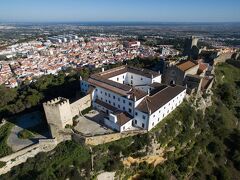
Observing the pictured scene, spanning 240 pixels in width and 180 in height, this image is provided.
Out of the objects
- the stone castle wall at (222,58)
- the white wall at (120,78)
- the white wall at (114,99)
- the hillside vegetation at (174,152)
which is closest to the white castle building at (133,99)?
the white wall at (114,99)

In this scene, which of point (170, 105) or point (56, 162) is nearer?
point (56, 162)

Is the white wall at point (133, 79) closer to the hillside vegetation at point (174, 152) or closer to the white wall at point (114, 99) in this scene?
the white wall at point (114, 99)

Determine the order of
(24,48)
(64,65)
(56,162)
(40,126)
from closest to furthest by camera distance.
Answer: (56,162)
(40,126)
(64,65)
(24,48)

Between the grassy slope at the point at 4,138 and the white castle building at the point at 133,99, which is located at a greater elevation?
the white castle building at the point at 133,99

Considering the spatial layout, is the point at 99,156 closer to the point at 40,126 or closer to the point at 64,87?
the point at 40,126

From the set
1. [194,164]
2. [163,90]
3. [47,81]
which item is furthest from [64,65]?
[194,164]

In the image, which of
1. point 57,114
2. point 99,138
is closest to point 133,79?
point 99,138
